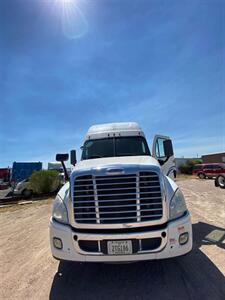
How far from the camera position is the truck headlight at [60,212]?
3846mm

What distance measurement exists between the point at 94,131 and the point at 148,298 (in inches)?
166

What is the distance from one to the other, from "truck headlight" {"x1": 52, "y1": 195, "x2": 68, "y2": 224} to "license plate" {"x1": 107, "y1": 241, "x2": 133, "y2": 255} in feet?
2.49

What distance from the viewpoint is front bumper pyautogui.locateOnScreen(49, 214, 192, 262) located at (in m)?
3.55

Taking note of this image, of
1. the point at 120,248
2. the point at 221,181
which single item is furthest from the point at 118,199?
the point at 221,181

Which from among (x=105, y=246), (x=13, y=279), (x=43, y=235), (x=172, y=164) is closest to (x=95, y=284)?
(x=105, y=246)

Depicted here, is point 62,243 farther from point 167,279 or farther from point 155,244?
point 167,279

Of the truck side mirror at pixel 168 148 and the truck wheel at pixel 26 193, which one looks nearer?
the truck side mirror at pixel 168 148

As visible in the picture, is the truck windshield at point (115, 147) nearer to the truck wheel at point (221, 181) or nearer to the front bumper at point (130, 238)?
the front bumper at point (130, 238)

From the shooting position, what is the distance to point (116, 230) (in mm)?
3660

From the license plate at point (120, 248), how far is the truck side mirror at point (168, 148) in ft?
11.2

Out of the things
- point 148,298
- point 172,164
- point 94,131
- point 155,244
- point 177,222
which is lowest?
point 148,298

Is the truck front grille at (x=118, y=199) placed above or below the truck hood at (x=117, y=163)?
below

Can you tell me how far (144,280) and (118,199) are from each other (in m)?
1.32

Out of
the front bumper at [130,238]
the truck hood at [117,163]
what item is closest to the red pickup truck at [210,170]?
the truck hood at [117,163]
